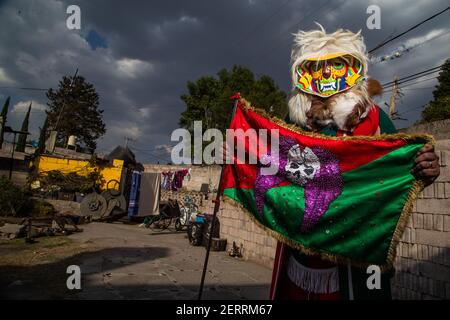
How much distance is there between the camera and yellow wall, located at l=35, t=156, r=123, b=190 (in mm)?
19391

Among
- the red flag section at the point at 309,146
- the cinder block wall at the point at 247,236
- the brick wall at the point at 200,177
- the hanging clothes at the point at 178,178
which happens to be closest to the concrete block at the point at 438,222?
the red flag section at the point at 309,146

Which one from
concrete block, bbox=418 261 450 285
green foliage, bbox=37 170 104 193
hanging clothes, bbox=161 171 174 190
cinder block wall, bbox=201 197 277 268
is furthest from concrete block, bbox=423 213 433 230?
hanging clothes, bbox=161 171 174 190

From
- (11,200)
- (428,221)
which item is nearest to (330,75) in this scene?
(428,221)

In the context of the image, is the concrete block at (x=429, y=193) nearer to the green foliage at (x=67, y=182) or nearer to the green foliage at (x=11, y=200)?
the green foliage at (x=11, y=200)

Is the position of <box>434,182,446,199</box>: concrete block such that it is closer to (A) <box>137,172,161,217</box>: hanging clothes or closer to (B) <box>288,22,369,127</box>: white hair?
(B) <box>288,22,369,127</box>: white hair

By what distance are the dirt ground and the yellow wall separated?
10.6 metres

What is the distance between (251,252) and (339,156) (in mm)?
6852

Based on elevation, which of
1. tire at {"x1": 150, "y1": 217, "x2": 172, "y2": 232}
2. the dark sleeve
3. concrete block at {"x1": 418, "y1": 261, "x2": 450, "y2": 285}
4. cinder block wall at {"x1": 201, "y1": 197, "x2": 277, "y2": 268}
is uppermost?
the dark sleeve

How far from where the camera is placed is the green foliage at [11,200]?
12.7 metres

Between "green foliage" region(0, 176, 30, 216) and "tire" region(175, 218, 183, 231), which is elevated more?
"green foliage" region(0, 176, 30, 216)

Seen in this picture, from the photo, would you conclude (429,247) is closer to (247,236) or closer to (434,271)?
(434,271)

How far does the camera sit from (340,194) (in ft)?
7.47

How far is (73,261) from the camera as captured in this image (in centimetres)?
687

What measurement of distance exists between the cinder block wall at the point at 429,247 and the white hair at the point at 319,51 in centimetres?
244
